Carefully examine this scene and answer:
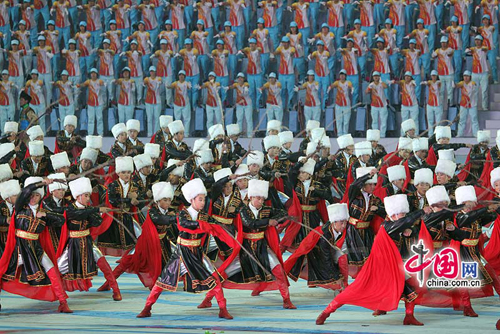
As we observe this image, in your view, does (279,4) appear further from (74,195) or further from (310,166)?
(74,195)

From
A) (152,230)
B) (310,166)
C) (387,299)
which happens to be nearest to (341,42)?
(310,166)

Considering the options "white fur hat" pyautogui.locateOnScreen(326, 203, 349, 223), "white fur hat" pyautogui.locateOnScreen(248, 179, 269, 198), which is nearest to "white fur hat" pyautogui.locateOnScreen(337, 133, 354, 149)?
"white fur hat" pyautogui.locateOnScreen(326, 203, 349, 223)

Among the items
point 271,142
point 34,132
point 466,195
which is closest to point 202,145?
point 271,142

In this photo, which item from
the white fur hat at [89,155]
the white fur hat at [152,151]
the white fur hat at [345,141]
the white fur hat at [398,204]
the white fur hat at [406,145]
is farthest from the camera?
the white fur hat at [345,141]

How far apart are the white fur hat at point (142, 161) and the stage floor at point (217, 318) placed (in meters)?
1.58

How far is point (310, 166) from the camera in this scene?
37.3 feet

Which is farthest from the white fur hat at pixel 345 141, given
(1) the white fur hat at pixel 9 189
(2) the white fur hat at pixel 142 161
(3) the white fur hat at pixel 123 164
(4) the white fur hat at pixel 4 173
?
(1) the white fur hat at pixel 9 189

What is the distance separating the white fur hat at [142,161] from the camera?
36.2 feet

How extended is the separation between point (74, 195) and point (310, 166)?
3.08 meters

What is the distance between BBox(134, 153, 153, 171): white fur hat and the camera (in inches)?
435

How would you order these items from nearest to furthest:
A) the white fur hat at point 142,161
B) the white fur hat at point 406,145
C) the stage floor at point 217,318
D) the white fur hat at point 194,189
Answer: the stage floor at point 217,318, the white fur hat at point 194,189, the white fur hat at point 142,161, the white fur hat at point 406,145

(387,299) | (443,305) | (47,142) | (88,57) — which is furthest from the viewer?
(88,57)

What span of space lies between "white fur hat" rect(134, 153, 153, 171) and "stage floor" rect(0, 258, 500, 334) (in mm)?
1583

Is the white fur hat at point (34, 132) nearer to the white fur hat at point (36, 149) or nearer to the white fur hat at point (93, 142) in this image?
the white fur hat at point (36, 149)
